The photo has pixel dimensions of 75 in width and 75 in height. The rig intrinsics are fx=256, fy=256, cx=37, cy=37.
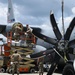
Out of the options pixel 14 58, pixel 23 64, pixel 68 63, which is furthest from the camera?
pixel 23 64

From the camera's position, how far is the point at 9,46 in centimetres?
2048

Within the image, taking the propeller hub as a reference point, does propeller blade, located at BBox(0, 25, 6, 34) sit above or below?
above

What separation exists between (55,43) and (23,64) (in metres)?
8.21

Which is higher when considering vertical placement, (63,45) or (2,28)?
(2,28)

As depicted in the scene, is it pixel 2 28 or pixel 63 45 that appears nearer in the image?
pixel 63 45

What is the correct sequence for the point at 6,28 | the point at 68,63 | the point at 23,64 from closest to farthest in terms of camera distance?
the point at 68,63 → the point at 23,64 → the point at 6,28

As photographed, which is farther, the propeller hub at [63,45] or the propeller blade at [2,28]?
the propeller blade at [2,28]

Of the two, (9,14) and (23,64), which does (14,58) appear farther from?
(9,14)

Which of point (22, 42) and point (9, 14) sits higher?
point (9, 14)

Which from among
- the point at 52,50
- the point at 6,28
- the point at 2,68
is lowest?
the point at 2,68

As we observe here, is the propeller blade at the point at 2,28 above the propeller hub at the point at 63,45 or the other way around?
Answer: above

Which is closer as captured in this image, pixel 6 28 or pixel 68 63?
pixel 68 63

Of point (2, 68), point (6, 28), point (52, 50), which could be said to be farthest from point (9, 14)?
point (52, 50)

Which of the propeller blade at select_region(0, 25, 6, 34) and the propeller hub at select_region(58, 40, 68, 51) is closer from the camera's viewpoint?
the propeller hub at select_region(58, 40, 68, 51)
